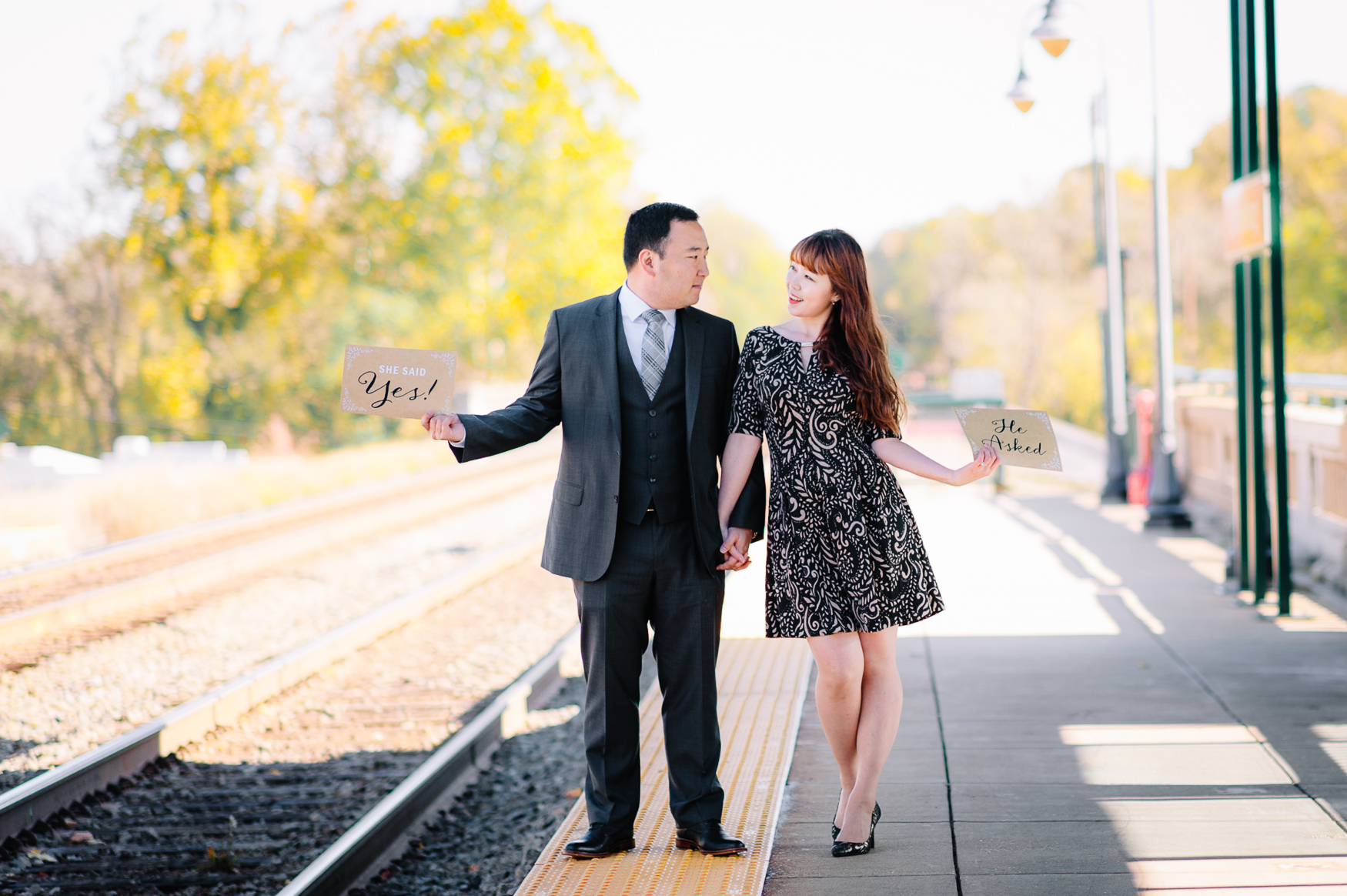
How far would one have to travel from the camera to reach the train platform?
3.76 meters

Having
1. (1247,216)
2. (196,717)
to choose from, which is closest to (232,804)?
(196,717)

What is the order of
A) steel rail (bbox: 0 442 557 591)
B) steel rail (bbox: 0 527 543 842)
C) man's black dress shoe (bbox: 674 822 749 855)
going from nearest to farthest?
1. man's black dress shoe (bbox: 674 822 749 855)
2. steel rail (bbox: 0 527 543 842)
3. steel rail (bbox: 0 442 557 591)

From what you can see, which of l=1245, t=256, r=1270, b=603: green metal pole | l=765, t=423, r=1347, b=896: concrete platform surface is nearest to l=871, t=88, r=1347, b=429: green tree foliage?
Answer: l=1245, t=256, r=1270, b=603: green metal pole

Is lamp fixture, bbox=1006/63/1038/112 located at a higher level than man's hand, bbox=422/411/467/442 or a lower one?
higher

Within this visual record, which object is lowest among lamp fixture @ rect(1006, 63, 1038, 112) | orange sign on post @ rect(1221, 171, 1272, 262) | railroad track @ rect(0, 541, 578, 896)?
railroad track @ rect(0, 541, 578, 896)

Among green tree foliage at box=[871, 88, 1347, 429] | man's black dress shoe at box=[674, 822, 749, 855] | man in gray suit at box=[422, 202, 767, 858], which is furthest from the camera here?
green tree foliage at box=[871, 88, 1347, 429]

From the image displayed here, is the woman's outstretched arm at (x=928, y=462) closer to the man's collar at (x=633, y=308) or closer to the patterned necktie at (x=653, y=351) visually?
the patterned necktie at (x=653, y=351)

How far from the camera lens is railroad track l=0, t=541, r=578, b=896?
4.66 m

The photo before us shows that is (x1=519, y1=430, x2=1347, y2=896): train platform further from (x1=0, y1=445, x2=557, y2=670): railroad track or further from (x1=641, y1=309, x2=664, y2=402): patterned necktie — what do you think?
(x1=0, y1=445, x2=557, y2=670): railroad track

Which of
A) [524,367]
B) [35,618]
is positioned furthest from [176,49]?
[35,618]

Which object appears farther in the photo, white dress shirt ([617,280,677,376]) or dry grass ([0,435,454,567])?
dry grass ([0,435,454,567])

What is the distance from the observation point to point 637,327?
3.78 meters

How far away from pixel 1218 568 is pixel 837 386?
7206mm

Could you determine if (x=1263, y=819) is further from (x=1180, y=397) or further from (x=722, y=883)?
(x=1180, y=397)
